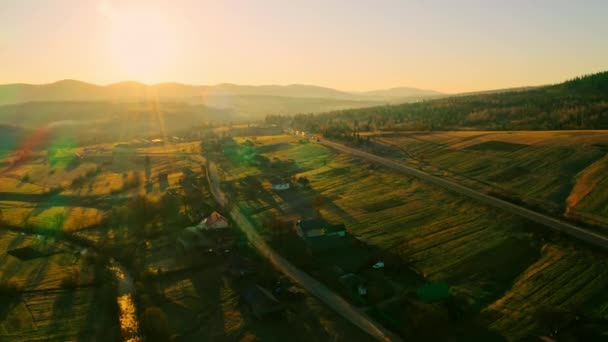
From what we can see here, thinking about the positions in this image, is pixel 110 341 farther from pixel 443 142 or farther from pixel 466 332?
pixel 443 142

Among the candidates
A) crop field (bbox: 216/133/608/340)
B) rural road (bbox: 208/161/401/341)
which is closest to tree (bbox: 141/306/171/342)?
rural road (bbox: 208/161/401/341)

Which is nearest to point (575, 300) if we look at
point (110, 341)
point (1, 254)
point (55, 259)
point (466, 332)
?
point (466, 332)

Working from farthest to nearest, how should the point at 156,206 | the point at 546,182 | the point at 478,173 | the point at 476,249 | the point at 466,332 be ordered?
the point at 478,173 → the point at 156,206 → the point at 546,182 → the point at 476,249 → the point at 466,332

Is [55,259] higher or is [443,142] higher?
[443,142]

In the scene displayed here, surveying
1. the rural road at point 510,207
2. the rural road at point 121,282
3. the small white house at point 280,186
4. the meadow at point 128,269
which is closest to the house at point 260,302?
the meadow at point 128,269

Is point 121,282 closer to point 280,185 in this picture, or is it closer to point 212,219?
point 212,219

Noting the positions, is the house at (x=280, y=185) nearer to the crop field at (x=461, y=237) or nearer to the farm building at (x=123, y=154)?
the crop field at (x=461, y=237)

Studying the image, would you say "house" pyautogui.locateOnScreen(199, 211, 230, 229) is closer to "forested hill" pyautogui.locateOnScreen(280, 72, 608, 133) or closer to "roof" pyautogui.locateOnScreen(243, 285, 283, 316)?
"roof" pyautogui.locateOnScreen(243, 285, 283, 316)
